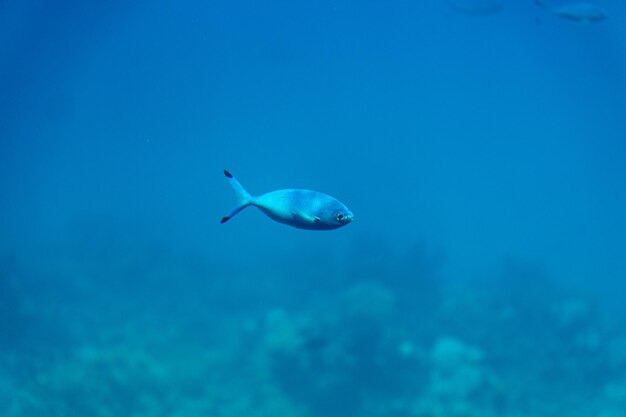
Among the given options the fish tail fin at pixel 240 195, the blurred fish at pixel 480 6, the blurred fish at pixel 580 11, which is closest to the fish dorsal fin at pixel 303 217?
the fish tail fin at pixel 240 195

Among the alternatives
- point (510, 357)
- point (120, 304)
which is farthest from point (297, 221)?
point (120, 304)

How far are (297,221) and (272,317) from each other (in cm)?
645

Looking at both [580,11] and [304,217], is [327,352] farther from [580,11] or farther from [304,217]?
[580,11]

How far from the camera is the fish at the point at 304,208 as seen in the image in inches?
115

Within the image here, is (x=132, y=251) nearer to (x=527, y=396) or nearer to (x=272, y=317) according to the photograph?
(x=272, y=317)

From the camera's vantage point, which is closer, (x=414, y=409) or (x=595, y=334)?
(x=414, y=409)

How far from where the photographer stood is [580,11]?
292 inches

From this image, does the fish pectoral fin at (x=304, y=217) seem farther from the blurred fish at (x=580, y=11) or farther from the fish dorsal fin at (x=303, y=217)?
the blurred fish at (x=580, y=11)

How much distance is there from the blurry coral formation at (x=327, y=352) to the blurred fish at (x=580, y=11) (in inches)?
221

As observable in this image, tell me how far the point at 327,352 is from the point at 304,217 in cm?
503

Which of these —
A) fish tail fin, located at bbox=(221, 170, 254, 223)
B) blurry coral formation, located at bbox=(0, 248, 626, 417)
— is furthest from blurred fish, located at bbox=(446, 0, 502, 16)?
fish tail fin, located at bbox=(221, 170, 254, 223)

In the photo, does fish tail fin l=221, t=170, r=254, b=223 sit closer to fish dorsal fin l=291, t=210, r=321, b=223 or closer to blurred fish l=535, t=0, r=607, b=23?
fish dorsal fin l=291, t=210, r=321, b=223

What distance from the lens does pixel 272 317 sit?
9172 mm

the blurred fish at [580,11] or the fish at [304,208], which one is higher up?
the blurred fish at [580,11]
